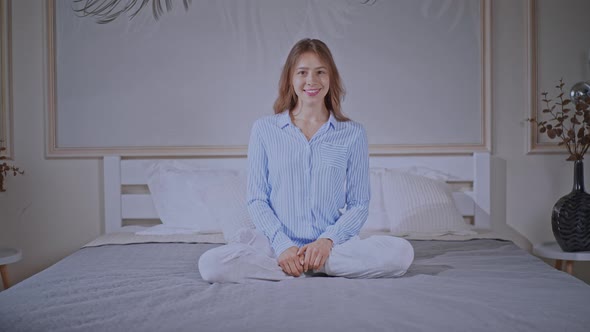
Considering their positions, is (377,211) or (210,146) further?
(210,146)

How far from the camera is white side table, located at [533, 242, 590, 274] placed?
9.32 feet

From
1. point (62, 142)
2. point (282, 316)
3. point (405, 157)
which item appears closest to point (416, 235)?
point (405, 157)

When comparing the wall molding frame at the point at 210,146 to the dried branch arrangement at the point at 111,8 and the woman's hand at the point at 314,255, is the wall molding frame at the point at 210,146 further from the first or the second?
the woman's hand at the point at 314,255

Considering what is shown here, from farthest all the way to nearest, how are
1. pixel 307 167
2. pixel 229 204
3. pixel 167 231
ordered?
pixel 167 231 → pixel 229 204 → pixel 307 167

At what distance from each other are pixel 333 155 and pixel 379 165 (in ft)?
3.68

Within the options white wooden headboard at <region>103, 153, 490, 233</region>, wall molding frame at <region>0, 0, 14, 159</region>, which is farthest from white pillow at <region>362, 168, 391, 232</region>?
wall molding frame at <region>0, 0, 14, 159</region>

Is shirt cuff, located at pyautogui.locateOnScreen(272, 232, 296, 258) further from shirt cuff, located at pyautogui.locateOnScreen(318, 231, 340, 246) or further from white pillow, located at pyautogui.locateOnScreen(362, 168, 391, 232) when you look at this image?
white pillow, located at pyautogui.locateOnScreen(362, 168, 391, 232)

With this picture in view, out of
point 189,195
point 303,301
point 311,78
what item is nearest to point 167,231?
point 189,195

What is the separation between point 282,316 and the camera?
1.42 metres

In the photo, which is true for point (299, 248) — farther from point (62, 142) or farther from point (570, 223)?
point (62, 142)

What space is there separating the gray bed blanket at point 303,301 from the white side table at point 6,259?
2.87ft

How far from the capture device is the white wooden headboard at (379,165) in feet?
10.5

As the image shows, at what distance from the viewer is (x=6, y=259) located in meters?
2.86

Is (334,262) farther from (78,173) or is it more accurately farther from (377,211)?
(78,173)
